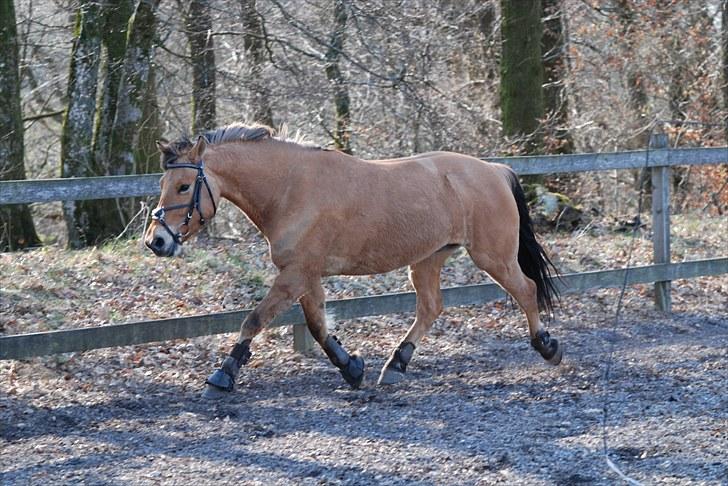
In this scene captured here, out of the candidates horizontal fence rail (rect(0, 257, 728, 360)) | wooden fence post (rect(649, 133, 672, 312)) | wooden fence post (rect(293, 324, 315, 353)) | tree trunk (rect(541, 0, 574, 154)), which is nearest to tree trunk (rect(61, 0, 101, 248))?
wooden fence post (rect(293, 324, 315, 353))

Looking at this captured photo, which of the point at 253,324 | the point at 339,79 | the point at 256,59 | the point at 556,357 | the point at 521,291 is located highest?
the point at 256,59

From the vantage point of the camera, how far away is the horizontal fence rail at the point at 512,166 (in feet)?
22.8

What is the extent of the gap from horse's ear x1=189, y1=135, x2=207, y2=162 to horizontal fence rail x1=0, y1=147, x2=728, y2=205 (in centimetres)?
98

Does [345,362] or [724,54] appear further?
[724,54]

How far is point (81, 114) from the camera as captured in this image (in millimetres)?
12109

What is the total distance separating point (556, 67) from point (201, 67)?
674cm

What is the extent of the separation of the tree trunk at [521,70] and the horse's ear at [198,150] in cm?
814

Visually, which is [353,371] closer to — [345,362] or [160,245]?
[345,362]

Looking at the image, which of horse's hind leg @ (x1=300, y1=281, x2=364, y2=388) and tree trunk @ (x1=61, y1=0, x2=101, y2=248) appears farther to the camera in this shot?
tree trunk @ (x1=61, y1=0, x2=101, y2=248)

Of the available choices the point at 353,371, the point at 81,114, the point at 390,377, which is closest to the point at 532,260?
the point at 390,377

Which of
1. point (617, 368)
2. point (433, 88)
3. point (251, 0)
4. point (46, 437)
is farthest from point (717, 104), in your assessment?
point (46, 437)

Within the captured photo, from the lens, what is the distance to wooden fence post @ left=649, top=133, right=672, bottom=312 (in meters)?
10.0

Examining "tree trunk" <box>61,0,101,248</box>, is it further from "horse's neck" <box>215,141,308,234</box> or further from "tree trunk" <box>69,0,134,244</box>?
"horse's neck" <box>215,141,308,234</box>

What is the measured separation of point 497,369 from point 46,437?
12.0 ft
